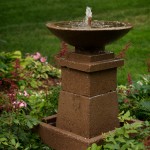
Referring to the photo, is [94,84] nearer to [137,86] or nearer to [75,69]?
[75,69]

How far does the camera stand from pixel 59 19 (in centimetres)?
1725

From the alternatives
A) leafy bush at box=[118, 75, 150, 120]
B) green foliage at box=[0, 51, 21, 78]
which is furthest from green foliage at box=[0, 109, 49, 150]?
green foliage at box=[0, 51, 21, 78]

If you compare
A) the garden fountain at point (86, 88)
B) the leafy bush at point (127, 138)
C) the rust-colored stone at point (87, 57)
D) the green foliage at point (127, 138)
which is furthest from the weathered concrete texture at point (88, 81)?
the green foliage at point (127, 138)

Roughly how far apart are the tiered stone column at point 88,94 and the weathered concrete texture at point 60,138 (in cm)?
9

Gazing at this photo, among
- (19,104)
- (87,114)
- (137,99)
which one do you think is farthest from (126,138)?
(137,99)

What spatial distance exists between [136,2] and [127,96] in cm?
1404

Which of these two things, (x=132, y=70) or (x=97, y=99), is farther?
(x=132, y=70)

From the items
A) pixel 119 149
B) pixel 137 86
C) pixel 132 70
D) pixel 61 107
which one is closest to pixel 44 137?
pixel 61 107

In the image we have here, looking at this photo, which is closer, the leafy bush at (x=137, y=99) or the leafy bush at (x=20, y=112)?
the leafy bush at (x=20, y=112)

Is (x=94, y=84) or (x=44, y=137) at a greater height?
(x=94, y=84)

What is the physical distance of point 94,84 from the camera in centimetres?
542

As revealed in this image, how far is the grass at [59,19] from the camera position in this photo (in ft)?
39.0

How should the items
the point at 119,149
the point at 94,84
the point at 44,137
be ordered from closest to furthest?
the point at 119,149
the point at 94,84
the point at 44,137

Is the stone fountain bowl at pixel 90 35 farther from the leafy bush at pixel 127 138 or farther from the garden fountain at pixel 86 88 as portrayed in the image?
the leafy bush at pixel 127 138
